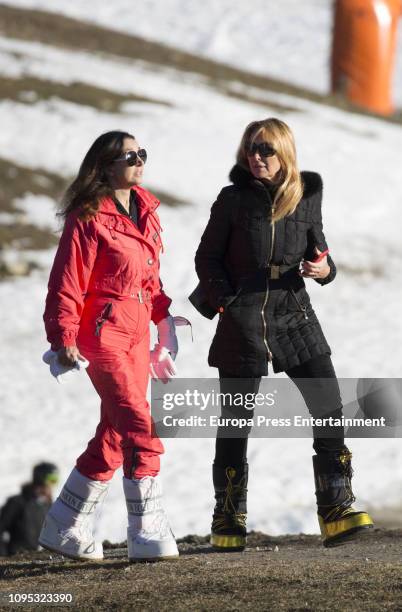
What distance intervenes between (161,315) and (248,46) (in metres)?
44.4

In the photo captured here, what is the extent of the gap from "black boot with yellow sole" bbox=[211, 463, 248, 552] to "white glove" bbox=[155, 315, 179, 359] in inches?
26.3

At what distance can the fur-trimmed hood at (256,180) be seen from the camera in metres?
6.27

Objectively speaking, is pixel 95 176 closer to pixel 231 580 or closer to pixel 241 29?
pixel 231 580

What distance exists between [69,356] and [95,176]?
3.16ft

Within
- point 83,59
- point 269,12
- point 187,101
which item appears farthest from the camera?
point 269,12

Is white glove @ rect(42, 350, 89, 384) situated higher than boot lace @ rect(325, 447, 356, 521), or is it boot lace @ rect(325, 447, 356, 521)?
white glove @ rect(42, 350, 89, 384)

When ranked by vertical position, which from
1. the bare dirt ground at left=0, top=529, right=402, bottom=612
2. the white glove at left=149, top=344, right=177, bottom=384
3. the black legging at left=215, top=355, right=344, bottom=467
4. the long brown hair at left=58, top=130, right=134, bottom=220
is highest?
the long brown hair at left=58, top=130, right=134, bottom=220

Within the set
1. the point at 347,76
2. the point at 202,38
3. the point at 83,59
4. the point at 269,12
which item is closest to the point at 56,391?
the point at 83,59

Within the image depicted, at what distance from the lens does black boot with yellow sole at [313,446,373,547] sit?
617cm

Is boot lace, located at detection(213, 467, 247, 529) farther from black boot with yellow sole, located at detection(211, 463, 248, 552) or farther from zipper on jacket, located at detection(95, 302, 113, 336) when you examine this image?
zipper on jacket, located at detection(95, 302, 113, 336)

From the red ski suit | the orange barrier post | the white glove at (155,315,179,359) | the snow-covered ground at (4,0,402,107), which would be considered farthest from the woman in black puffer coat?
the snow-covered ground at (4,0,402,107)

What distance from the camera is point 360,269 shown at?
20484mm

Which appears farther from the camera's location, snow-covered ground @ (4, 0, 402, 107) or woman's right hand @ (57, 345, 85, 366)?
snow-covered ground @ (4, 0, 402, 107)

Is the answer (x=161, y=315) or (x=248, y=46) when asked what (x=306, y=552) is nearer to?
(x=161, y=315)
